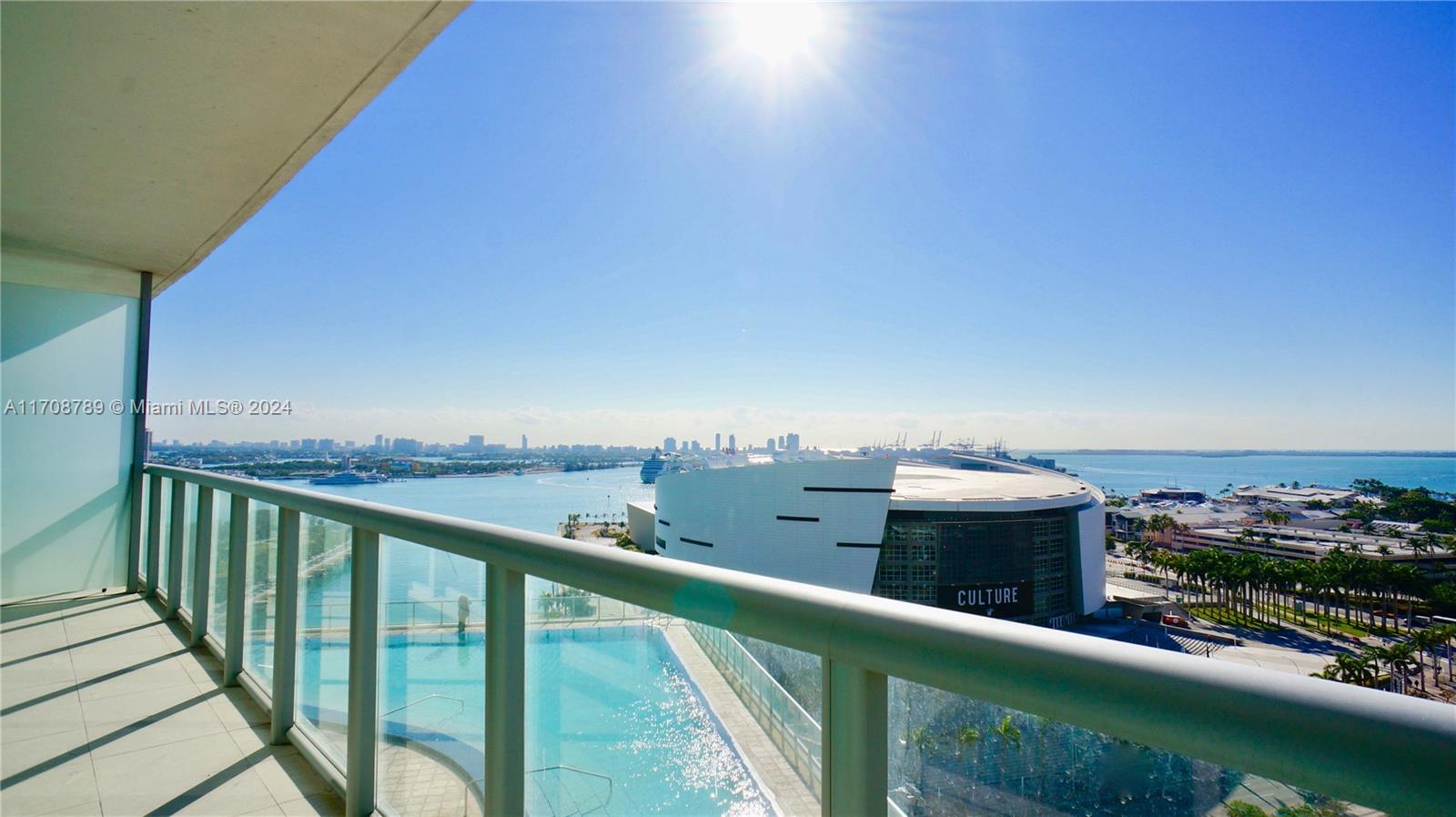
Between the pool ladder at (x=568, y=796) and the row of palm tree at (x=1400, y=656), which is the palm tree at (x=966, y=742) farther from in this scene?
the row of palm tree at (x=1400, y=656)

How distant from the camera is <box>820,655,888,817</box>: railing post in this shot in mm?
718

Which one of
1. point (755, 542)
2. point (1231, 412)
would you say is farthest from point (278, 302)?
point (1231, 412)

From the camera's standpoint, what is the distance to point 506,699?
134cm

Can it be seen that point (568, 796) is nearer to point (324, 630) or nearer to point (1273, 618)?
point (324, 630)

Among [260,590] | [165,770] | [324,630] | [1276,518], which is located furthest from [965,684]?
[1276,518]

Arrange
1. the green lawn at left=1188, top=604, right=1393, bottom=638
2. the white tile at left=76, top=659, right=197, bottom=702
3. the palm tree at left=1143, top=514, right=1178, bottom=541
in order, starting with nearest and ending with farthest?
the white tile at left=76, top=659, right=197, bottom=702, the green lawn at left=1188, top=604, right=1393, bottom=638, the palm tree at left=1143, top=514, right=1178, bottom=541

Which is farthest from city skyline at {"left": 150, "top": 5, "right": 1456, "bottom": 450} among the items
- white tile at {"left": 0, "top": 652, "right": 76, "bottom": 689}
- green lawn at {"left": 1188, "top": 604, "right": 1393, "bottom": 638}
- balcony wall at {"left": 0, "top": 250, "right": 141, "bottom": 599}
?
green lawn at {"left": 1188, "top": 604, "right": 1393, "bottom": 638}

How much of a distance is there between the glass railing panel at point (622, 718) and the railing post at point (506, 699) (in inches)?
0.7

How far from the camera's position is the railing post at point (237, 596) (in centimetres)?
296

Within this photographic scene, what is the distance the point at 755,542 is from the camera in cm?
3148

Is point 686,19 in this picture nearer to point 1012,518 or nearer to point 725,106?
point 725,106

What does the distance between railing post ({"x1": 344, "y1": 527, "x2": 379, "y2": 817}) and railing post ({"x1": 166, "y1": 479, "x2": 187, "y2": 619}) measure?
3.00 meters

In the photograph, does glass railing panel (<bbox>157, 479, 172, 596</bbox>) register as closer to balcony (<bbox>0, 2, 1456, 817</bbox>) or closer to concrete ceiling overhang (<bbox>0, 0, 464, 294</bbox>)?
balcony (<bbox>0, 2, 1456, 817</bbox>)

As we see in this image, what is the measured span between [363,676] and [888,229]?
3534cm
